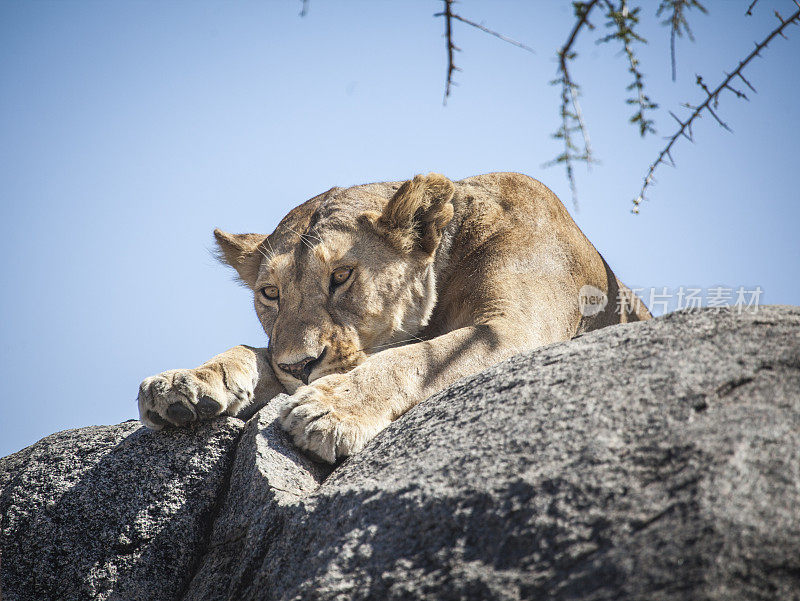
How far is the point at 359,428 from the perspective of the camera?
10.9ft

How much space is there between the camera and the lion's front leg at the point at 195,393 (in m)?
3.48

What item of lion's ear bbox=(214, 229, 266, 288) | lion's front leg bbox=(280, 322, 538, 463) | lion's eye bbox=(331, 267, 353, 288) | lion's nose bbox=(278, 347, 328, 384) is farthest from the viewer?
lion's ear bbox=(214, 229, 266, 288)

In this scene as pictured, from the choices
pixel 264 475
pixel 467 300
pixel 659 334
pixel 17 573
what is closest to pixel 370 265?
pixel 467 300

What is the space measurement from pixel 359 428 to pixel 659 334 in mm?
1452

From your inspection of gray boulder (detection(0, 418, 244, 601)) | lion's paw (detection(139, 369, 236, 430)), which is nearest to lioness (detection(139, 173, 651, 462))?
lion's paw (detection(139, 369, 236, 430))

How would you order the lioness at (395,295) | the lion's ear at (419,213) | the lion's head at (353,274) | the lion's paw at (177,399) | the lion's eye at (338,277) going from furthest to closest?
1. the lion's ear at (419,213)
2. the lion's eye at (338,277)
3. the lion's head at (353,274)
4. the lioness at (395,295)
5. the lion's paw at (177,399)

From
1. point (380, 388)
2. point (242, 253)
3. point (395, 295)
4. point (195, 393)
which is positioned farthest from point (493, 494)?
point (242, 253)

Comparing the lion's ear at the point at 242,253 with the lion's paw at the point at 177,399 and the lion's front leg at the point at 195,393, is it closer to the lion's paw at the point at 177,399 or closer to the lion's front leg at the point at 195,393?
the lion's front leg at the point at 195,393

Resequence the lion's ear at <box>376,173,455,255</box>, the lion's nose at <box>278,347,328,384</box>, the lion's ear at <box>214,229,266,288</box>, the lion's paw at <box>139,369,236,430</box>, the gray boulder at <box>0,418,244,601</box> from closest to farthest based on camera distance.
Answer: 1. the gray boulder at <box>0,418,244,601</box>
2. the lion's paw at <box>139,369,236,430</box>
3. the lion's nose at <box>278,347,328,384</box>
4. the lion's ear at <box>376,173,455,255</box>
5. the lion's ear at <box>214,229,266,288</box>

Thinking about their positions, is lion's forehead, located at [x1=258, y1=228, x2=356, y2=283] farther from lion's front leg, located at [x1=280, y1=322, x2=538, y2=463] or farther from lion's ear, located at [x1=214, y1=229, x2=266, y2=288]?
lion's front leg, located at [x1=280, y1=322, x2=538, y2=463]

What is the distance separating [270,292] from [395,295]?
3.01ft

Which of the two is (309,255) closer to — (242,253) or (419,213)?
(419,213)

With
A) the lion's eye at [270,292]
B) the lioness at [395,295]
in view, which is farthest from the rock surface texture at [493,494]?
the lion's eye at [270,292]

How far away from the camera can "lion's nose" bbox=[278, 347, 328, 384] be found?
408 cm
